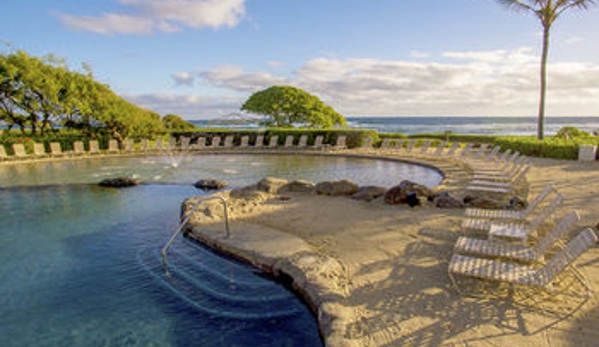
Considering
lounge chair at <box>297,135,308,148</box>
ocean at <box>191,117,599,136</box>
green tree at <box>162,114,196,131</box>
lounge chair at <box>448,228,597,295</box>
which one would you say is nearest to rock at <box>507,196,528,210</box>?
lounge chair at <box>448,228,597,295</box>

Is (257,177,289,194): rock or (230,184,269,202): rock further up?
(257,177,289,194): rock

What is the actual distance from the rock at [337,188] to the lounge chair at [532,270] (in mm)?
4725

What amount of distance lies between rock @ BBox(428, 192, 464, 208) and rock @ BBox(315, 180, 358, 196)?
6.04 feet

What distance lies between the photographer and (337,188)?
8.77 meters

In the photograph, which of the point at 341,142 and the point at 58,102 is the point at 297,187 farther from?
the point at 58,102

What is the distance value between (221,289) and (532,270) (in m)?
3.51

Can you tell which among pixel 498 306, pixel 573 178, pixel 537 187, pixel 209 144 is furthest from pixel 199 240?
pixel 209 144

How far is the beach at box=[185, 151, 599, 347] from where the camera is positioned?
3209 millimetres

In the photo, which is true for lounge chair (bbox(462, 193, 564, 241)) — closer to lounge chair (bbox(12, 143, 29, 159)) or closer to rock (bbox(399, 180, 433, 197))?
rock (bbox(399, 180, 433, 197))

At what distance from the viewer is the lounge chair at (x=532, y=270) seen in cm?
343

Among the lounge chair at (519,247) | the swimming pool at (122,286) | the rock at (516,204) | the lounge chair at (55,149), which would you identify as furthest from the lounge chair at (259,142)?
the lounge chair at (519,247)

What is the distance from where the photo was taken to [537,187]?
8961mm

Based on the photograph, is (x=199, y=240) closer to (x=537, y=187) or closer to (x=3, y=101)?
(x=537, y=187)

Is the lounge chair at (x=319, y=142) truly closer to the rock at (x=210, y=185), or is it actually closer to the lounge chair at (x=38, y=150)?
the rock at (x=210, y=185)
